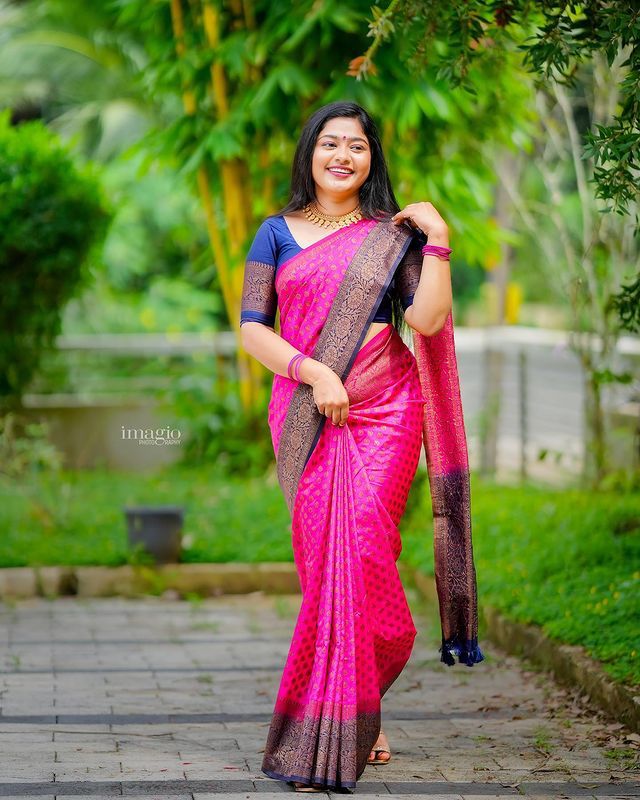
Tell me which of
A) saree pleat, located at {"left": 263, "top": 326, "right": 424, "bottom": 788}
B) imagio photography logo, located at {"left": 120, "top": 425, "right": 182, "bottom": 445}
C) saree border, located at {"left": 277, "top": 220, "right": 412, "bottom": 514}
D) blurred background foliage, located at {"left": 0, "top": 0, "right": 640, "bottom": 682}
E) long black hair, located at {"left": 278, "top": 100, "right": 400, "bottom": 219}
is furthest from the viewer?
imagio photography logo, located at {"left": 120, "top": 425, "right": 182, "bottom": 445}

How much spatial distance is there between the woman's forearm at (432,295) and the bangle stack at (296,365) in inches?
13.6

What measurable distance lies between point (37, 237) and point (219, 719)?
5392mm

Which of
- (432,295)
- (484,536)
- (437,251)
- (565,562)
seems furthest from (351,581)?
(484,536)

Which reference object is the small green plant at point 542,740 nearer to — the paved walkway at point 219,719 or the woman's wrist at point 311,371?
the paved walkway at point 219,719

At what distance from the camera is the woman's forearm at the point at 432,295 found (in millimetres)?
3744

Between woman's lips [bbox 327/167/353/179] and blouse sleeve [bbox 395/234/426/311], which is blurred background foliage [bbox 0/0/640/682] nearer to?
woman's lips [bbox 327/167/353/179]

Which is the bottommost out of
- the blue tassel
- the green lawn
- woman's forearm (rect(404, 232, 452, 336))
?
the green lawn

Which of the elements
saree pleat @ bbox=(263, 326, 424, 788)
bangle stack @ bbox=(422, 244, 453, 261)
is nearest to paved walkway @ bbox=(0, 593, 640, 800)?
saree pleat @ bbox=(263, 326, 424, 788)

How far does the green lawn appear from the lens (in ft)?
17.3

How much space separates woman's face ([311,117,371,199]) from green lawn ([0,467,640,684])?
194 cm

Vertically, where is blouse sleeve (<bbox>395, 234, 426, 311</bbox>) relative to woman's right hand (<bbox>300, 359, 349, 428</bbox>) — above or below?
above

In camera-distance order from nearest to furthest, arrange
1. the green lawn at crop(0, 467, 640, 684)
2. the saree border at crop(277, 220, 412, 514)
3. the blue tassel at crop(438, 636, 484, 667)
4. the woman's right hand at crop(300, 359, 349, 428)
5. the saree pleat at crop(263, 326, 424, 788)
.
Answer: the saree pleat at crop(263, 326, 424, 788)
the woman's right hand at crop(300, 359, 349, 428)
the saree border at crop(277, 220, 412, 514)
the blue tassel at crop(438, 636, 484, 667)
the green lawn at crop(0, 467, 640, 684)

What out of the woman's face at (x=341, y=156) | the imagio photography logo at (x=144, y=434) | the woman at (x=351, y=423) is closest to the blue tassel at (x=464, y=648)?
the woman at (x=351, y=423)

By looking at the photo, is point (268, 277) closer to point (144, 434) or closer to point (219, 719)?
point (219, 719)
